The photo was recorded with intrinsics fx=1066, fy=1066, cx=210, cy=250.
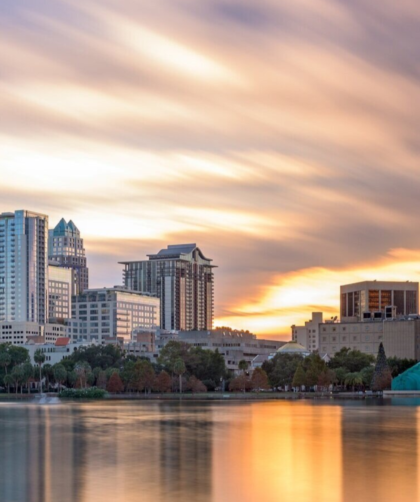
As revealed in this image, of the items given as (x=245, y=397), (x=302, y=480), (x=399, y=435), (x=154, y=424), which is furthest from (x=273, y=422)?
(x=245, y=397)

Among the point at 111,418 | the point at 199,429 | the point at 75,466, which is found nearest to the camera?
the point at 75,466

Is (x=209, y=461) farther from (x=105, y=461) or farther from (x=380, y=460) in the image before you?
(x=380, y=460)

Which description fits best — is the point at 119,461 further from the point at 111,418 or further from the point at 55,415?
the point at 55,415

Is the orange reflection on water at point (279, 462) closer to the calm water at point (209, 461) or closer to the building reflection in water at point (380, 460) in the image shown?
the calm water at point (209, 461)

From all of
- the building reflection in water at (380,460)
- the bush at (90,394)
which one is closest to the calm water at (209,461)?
the building reflection in water at (380,460)

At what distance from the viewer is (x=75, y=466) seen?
58594 mm

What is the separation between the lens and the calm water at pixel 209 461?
48781mm

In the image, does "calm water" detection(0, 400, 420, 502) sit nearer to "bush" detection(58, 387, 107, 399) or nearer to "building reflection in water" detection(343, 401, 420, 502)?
"building reflection in water" detection(343, 401, 420, 502)

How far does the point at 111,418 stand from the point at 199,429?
A: 20681mm

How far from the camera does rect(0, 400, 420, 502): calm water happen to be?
4878 cm

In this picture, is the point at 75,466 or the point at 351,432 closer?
the point at 75,466

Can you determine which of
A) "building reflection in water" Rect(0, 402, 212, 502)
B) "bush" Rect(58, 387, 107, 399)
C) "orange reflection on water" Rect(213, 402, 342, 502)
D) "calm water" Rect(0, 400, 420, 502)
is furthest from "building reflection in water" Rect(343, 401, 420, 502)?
"bush" Rect(58, 387, 107, 399)

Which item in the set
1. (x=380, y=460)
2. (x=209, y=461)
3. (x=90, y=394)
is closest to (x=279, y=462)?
(x=209, y=461)

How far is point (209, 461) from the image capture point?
61.6 meters
